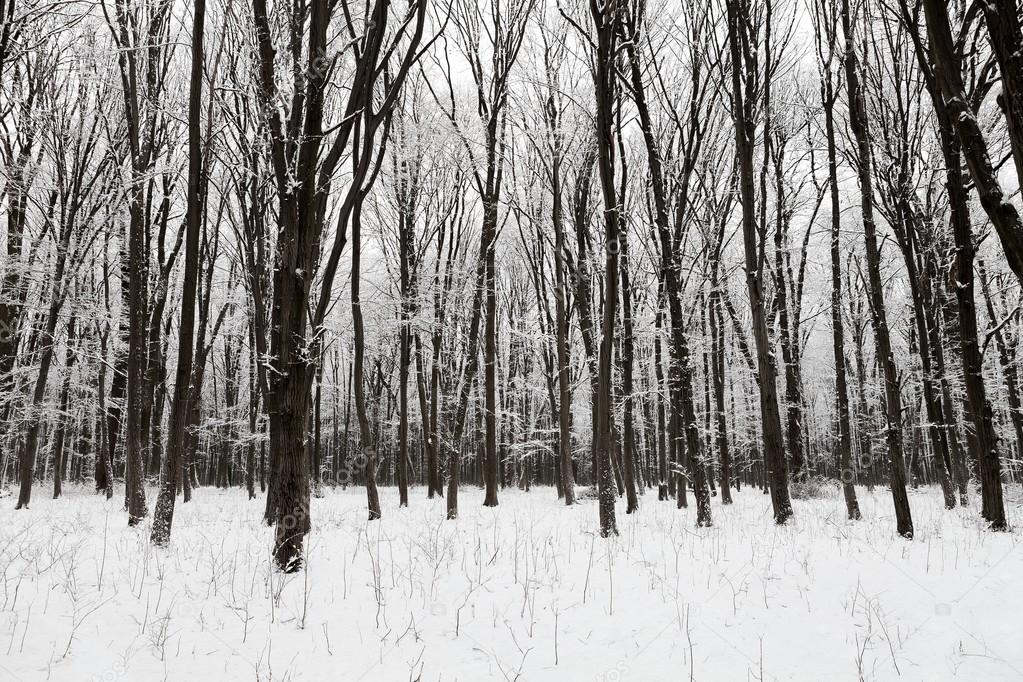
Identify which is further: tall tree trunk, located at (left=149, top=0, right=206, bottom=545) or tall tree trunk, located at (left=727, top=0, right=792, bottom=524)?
tall tree trunk, located at (left=727, top=0, right=792, bottom=524)

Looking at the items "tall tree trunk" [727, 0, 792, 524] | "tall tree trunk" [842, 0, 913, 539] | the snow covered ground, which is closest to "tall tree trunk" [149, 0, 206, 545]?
the snow covered ground

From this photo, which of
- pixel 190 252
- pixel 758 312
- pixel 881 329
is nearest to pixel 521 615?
pixel 190 252

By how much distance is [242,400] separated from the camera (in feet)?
99.9

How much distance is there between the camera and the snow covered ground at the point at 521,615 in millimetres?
3012

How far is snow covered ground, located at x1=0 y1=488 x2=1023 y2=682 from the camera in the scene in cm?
301

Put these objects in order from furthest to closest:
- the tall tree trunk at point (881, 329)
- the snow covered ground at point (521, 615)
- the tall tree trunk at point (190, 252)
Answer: the tall tree trunk at point (881, 329) < the tall tree trunk at point (190, 252) < the snow covered ground at point (521, 615)

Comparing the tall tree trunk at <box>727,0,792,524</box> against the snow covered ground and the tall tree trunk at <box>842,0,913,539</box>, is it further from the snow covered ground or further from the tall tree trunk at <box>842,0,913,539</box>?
the snow covered ground

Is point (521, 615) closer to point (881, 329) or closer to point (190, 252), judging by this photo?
point (190, 252)

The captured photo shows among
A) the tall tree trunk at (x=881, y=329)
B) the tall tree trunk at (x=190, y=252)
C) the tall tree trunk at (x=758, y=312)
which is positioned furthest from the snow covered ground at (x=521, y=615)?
the tall tree trunk at (x=758, y=312)

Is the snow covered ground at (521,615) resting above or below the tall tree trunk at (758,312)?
below

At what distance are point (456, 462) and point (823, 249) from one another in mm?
15982

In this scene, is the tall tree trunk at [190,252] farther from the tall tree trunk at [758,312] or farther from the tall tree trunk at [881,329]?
the tall tree trunk at [881,329]

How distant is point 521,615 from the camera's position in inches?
146

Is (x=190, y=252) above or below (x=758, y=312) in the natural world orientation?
above
